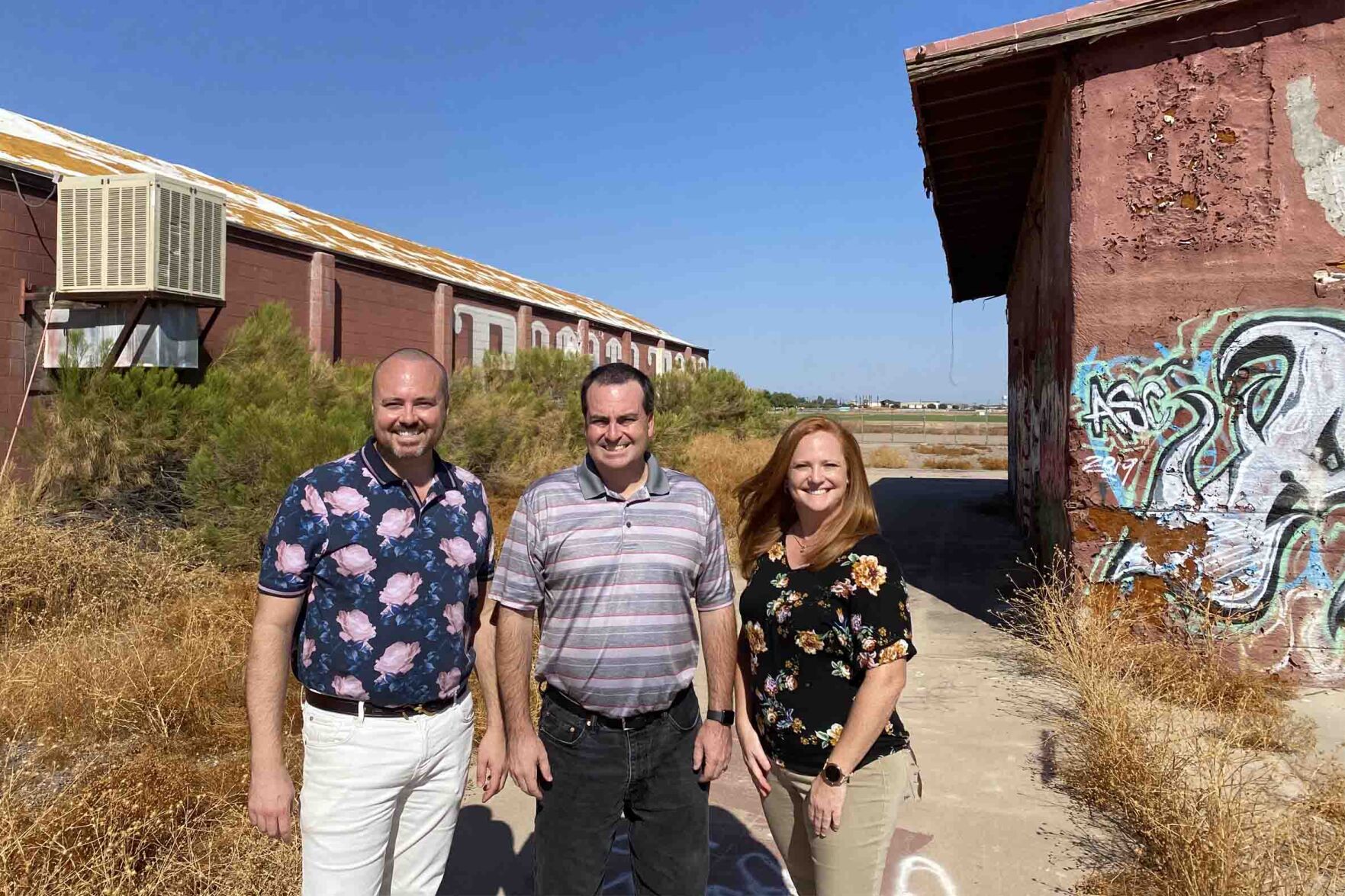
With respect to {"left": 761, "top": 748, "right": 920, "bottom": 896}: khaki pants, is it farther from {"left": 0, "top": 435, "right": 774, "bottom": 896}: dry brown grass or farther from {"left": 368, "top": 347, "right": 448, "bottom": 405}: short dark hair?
{"left": 0, "top": 435, "right": 774, "bottom": 896}: dry brown grass

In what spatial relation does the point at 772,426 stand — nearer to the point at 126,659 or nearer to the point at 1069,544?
the point at 1069,544

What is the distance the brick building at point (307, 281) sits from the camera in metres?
8.38

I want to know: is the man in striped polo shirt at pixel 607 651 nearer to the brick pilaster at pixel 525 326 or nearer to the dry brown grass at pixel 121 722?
the dry brown grass at pixel 121 722

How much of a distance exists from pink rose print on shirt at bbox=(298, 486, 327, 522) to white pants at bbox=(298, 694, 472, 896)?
52 centimetres

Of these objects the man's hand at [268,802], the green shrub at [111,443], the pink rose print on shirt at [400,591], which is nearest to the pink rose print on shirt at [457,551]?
the pink rose print on shirt at [400,591]

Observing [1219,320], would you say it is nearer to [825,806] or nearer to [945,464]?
[825,806]

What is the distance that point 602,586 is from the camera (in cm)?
235

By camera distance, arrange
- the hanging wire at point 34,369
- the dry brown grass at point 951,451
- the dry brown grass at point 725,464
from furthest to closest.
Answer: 1. the dry brown grass at point 951,451
2. the dry brown grass at point 725,464
3. the hanging wire at point 34,369

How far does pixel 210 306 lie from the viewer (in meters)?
9.23

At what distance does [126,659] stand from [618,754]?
139 inches

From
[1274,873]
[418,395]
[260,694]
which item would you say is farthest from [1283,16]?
[260,694]

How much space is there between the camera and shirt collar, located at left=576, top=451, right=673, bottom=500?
2.38 meters

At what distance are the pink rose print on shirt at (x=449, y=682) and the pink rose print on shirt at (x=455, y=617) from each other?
11cm

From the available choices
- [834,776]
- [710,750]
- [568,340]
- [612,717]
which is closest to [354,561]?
[612,717]
